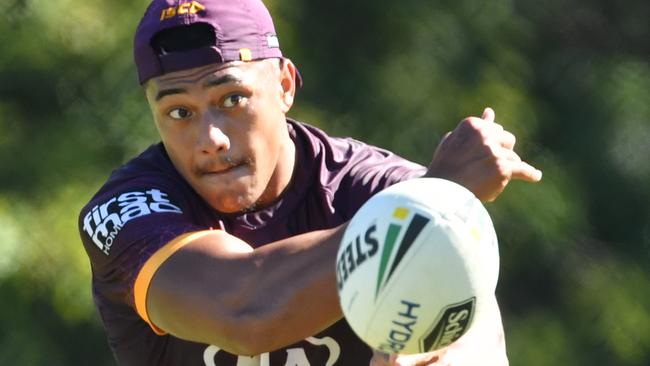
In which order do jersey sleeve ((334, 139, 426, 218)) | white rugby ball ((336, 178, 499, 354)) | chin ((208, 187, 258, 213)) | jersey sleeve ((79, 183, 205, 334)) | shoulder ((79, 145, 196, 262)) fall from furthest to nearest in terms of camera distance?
jersey sleeve ((334, 139, 426, 218)) → chin ((208, 187, 258, 213)) → shoulder ((79, 145, 196, 262)) → jersey sleeve ((79, 183, 205, 334)) → white rugby ball ((336, 178, 499, 354))

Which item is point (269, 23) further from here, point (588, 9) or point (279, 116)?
point (588, 9)

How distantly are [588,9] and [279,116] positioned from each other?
14.2 ft

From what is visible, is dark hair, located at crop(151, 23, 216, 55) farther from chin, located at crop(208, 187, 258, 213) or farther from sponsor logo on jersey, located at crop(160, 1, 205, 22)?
chin, located at crop(208, 187, 258, 213)

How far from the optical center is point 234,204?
5.19 m

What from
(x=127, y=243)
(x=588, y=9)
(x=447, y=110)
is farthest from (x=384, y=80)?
(x=127, y=243)

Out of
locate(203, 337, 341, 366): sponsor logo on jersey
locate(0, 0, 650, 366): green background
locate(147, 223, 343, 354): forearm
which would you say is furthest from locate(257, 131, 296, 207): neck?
locate(0, 0, 650, 366): green background

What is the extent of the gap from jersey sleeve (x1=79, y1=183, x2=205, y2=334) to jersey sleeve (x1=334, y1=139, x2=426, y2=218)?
538mm

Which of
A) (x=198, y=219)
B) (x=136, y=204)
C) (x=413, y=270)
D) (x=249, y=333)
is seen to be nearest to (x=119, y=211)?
(x=136, y=204)

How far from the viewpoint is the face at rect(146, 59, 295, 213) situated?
5.09 meters

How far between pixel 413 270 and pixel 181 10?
4.72ft

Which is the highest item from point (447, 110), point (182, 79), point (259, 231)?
point (182, 79)

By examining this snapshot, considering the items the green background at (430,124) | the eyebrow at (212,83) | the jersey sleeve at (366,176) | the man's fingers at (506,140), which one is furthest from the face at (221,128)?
the green background at (430,124)

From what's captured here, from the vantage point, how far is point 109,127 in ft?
26.9

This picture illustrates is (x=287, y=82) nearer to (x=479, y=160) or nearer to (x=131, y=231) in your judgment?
(x=131, y=231)
